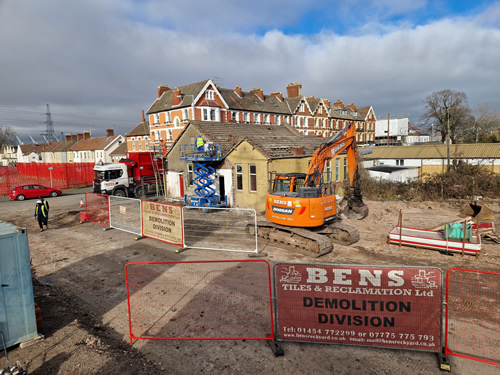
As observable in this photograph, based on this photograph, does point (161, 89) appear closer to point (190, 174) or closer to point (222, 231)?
point (190, 174)

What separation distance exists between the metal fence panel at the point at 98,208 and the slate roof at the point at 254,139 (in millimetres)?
7893

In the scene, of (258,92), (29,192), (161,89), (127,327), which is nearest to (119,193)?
(29,192)

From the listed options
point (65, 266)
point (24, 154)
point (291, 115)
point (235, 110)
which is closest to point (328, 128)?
point (291, 115)

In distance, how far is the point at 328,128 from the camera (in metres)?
65.2

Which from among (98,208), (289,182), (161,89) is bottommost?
(98,208)

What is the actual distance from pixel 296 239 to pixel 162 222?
568cm

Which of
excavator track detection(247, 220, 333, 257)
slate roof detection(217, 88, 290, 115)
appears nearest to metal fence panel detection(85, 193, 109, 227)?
excavator track detection(247, 220, 333, 257)

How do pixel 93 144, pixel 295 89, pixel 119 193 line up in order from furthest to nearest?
pixel 93 144 → pixel 295 89 → pixel 119 193

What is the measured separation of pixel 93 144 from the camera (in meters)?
70.1

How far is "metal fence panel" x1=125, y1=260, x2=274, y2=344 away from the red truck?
16.0m

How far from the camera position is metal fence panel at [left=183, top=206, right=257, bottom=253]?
42.8 feet

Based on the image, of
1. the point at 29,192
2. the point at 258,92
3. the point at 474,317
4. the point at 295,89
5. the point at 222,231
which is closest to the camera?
the point at 474,317

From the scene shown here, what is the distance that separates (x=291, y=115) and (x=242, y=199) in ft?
130

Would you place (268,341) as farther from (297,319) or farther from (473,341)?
(473,341)
